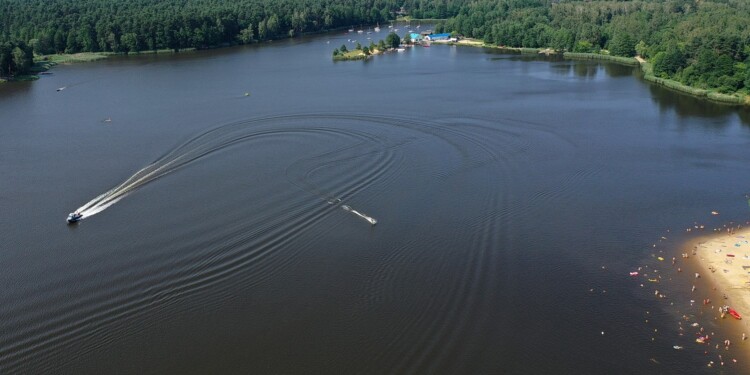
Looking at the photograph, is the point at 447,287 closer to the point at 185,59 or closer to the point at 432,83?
the point at 432,83

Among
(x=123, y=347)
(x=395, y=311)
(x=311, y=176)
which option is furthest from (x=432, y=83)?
(x=123, y=347)

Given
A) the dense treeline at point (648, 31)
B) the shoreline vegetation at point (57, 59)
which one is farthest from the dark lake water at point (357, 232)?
the shoreline vegetation at point (57, 59)

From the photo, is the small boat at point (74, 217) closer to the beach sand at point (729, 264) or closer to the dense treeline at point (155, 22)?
the beach sand at point (729, 264)

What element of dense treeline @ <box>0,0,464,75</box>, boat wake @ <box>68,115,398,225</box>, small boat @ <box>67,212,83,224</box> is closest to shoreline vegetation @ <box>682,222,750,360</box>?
boat wake @ <box>68,115,398,225</box>

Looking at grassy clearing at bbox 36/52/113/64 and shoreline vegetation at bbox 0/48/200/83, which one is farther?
grassy clearing at bbox 36/52/113/64

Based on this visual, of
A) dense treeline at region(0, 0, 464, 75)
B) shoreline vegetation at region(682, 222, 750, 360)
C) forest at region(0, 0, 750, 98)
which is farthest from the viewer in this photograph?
dense treeline at region(0, 0, 464, 75)

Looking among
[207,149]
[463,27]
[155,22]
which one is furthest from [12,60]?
[463,27]

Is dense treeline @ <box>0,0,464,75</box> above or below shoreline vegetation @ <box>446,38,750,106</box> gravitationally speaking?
above

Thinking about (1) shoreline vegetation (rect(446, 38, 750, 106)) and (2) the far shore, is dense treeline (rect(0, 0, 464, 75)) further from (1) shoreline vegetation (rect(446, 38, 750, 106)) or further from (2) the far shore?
(2) the far shore
